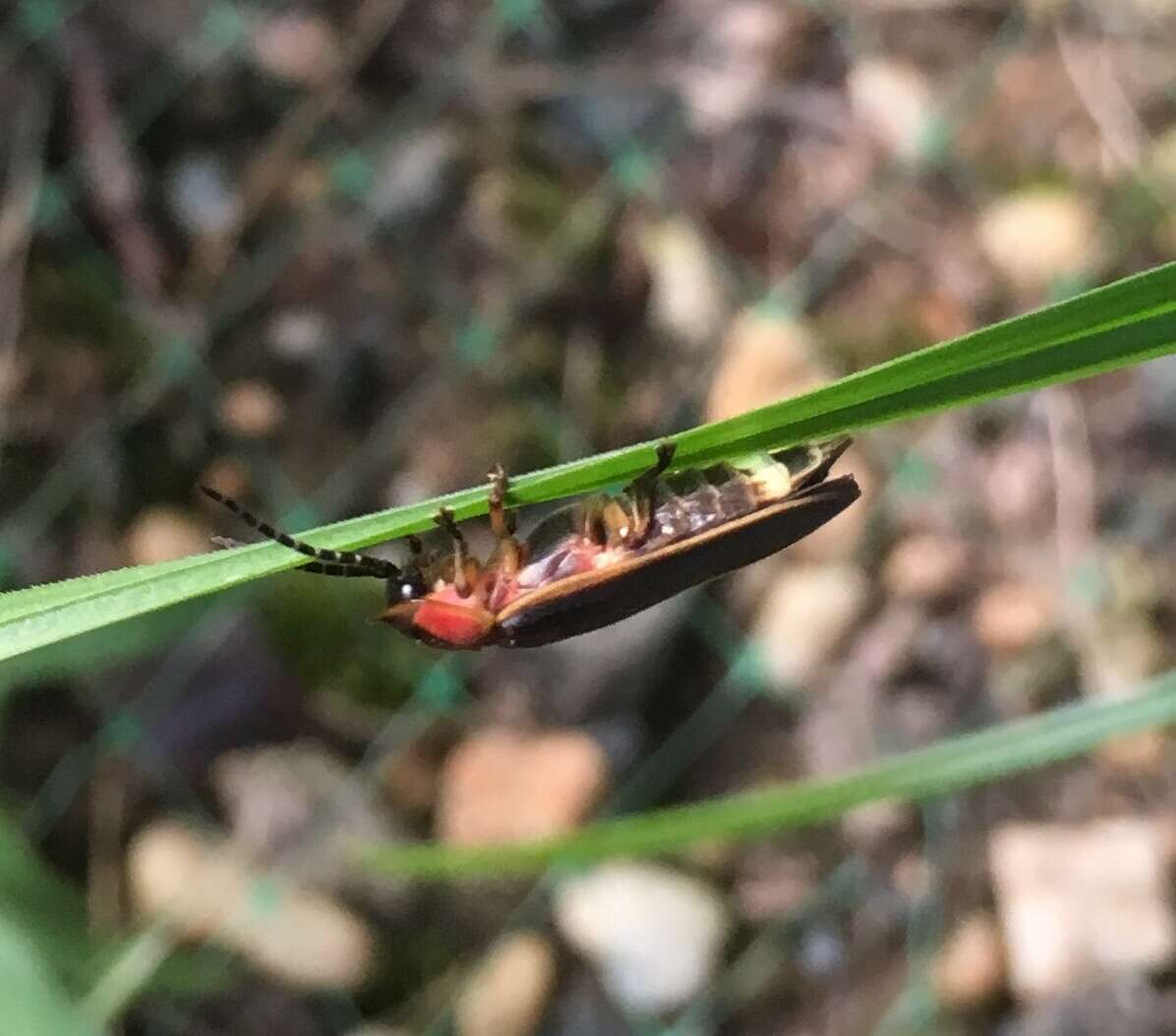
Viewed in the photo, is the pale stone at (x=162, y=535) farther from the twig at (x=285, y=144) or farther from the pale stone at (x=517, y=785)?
the pale stone at (x=517, y=785)

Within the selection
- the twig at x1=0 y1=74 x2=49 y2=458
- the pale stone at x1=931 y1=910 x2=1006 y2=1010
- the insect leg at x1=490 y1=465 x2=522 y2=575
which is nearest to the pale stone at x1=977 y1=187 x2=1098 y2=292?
the pale stone at x1=931 y1=910 x2=1006 y2=1010

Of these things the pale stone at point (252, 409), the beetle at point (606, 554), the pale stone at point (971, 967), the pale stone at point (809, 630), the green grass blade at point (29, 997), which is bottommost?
the pale stone at point (971, 967)

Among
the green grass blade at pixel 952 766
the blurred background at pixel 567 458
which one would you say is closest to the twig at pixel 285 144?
the blurred background at pixel 567 458

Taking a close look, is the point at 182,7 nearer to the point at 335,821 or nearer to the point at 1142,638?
the point at 335,821

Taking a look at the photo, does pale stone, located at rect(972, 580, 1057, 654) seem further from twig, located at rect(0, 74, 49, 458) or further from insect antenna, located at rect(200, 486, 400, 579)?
twig, located at rect(0, 74, 49, 458)

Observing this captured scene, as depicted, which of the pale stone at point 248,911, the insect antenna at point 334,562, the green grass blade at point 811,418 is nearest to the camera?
the green grass blade at point 811,418

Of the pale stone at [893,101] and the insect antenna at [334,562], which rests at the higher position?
the pale stone at [893,101]

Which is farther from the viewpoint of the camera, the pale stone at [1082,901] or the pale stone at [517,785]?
the pale stone at [517,785]

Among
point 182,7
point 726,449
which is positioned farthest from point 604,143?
point 726,449
